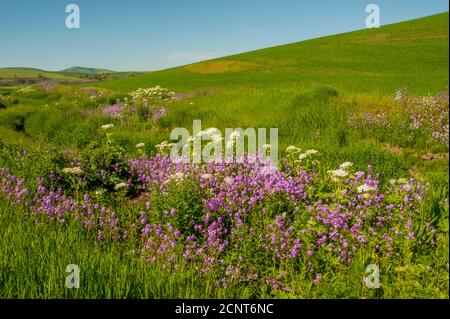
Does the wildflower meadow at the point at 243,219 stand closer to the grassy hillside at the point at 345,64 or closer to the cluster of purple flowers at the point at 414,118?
the cluster of purple flowers at the point at 414,118

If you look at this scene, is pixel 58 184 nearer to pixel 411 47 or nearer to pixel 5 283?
pixel 5 283

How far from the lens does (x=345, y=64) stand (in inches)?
1809

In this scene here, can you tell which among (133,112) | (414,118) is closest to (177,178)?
(414,118)

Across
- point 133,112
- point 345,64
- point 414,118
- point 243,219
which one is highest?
point 345,64

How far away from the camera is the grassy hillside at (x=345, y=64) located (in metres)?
34.0

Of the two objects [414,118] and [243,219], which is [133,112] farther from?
[243,219]

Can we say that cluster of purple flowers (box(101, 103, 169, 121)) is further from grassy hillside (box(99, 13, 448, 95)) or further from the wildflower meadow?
grassy hillside (box(99, 13, 448, 95))

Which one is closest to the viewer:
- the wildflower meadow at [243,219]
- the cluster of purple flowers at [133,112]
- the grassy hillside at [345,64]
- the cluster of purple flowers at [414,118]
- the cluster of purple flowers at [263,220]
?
the wildflower meadow at [243,219]

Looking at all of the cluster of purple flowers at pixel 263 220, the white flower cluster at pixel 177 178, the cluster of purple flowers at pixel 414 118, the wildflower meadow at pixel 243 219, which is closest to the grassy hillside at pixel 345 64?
the cluster of purple flowers at pixel 414 118

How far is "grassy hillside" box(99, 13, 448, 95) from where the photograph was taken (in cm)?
3398

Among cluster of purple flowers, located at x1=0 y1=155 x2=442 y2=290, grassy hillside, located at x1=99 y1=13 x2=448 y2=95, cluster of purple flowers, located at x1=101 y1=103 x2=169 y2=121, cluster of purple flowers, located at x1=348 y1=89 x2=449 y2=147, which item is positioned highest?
grassy hillside, located at x1=99 y1=13 x2=448 y2=95

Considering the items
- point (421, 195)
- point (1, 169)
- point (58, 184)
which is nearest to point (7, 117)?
point (1, 169)

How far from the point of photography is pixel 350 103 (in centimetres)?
1163

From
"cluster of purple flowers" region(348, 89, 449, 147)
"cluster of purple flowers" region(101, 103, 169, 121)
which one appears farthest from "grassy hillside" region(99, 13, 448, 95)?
"cluster of purple flowers" region(101, 103, 169, 121)
